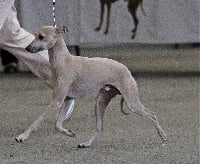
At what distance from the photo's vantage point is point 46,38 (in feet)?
17.9

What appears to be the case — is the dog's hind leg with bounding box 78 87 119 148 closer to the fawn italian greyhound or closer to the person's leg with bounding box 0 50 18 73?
the fawn italian greyhound

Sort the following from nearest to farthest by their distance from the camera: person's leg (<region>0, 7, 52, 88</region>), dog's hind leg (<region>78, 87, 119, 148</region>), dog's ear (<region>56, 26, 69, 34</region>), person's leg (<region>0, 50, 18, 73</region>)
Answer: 1. dog's ear (<region>56, 26, 69, 34</region>)
2. dog's hind leg (<region>78, 87, 119, 148</region>)
3. person's leg (<region>0, 7, 52, 88</region>)
4. person's leg (<region>0, 50, 18, 73</region>)

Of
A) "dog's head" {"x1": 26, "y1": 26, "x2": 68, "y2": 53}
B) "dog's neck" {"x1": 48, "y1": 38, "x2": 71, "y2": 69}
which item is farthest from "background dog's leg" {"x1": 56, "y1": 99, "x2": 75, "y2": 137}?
"dog's head" {"x1": 26, "y1": 26, "x2": 68, "y2": 53}

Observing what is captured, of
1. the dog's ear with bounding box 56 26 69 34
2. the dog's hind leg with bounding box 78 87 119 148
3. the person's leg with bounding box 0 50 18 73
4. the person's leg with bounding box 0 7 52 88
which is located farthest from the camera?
the person's leg with bounding box 0 50 18 73

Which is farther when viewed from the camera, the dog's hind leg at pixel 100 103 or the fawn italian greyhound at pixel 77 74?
the dog's hind leg at pixel 100 103

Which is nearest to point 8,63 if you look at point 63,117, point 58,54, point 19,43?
point 19,43

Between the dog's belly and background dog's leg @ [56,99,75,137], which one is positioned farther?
background dog's leg @ [56,99,75,137]

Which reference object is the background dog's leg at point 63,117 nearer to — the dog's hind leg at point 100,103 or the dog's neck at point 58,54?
the dog's hind leg at point 100,103

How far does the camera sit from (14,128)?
6469mm

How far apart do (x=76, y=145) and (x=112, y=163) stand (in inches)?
27.4

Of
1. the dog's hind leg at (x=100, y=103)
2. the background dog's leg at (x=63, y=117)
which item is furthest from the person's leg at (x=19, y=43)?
the dog's hind leg at (x=100, y=103)

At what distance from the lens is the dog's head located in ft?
Answer: 17.8

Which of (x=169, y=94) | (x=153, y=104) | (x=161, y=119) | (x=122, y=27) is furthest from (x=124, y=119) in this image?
(x=122, y=27)

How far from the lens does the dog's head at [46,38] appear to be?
5434 millimetres
